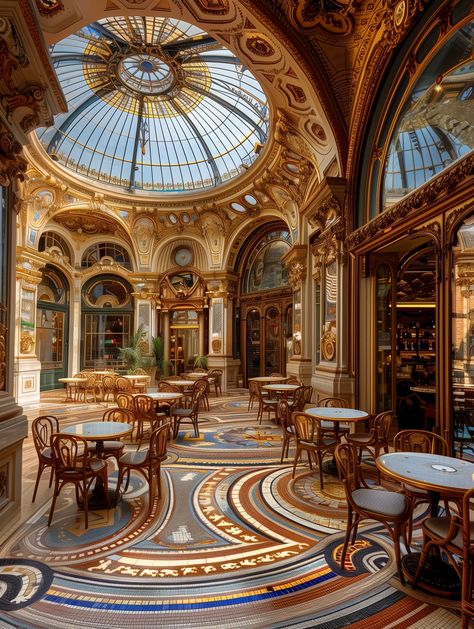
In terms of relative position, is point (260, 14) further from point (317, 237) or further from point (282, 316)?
point (282, 316)

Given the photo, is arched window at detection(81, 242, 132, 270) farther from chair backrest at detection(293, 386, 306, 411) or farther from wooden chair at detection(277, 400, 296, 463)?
wooden chair at detection(277, 400, 296, 463)

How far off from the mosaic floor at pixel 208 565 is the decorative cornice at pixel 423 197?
3.89 m

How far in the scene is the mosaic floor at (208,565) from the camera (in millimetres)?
2520

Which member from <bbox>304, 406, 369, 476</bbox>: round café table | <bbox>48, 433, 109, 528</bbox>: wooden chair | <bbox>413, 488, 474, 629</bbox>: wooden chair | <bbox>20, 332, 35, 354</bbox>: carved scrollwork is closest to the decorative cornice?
<bbox>304, 406, 369, 476</bbox>: round café table

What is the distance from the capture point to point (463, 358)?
4.46 metres

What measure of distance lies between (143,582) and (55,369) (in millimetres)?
13643

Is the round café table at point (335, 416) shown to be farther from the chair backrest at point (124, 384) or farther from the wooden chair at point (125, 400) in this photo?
the chair backrest at point (124, 384)

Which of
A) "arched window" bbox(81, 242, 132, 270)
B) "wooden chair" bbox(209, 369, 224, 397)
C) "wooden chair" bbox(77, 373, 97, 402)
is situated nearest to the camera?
"wooden chair" bbox(77, 373, 97, 402)

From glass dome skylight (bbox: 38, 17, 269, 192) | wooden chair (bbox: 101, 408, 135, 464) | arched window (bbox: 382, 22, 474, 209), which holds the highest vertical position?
glass dome skylight (bbox: 38, 17, 269, 192)

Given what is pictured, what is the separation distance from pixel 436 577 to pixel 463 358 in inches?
100.0

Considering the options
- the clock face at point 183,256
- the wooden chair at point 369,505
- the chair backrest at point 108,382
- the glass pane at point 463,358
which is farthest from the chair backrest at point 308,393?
the clock face at point 183,256

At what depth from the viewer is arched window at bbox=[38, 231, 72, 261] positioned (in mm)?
14227

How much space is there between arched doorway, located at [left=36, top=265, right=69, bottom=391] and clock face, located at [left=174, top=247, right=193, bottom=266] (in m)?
4.77

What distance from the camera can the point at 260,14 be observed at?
228 inches
